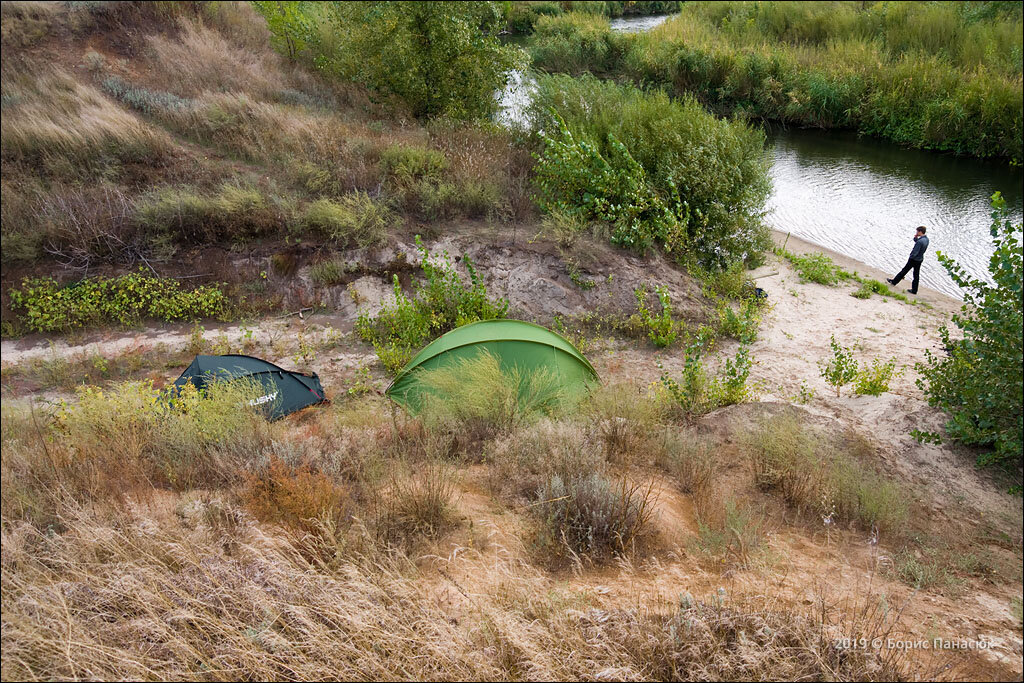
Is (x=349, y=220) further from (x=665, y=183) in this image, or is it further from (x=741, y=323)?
(x=741, y=323)

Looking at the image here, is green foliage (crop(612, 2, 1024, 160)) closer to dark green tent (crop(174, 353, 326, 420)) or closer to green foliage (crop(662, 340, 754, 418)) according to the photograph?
green foliage (crop(662, 340, 754, 418))

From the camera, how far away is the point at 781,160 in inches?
773

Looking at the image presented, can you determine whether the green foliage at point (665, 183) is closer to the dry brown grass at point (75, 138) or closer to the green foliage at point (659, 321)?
the green foliage at point (659, 321)

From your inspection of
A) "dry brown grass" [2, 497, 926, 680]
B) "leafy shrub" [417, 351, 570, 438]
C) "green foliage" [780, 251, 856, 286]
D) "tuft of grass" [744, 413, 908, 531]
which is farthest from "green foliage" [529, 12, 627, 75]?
"dry brown grass" [2, 497, 926, 680]

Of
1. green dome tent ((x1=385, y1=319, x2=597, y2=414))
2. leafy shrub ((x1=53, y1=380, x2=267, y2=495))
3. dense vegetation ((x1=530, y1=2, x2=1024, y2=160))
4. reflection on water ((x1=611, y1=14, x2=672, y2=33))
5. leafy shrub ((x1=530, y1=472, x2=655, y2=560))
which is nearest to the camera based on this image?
leafy shrub ((x1=530, y1=472, x2=655, y2=560))

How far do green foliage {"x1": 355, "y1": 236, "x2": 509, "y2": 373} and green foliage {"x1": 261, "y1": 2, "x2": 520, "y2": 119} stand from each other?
18.6 feet

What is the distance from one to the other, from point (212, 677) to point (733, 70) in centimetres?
2636

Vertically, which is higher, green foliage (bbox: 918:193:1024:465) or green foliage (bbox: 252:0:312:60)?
green foliage (bbox: 252:0:312:60)

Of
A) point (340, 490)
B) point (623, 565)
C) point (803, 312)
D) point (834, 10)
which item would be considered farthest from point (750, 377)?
point (834, 10)

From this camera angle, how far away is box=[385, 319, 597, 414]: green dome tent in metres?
7.55

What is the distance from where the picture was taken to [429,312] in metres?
10.3

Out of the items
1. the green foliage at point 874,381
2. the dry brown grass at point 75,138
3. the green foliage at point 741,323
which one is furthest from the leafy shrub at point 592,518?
the dry brown grass at point 75,138

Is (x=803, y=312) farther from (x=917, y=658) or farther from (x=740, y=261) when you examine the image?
(x=917, y=658)

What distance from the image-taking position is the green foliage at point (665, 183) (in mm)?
11492
